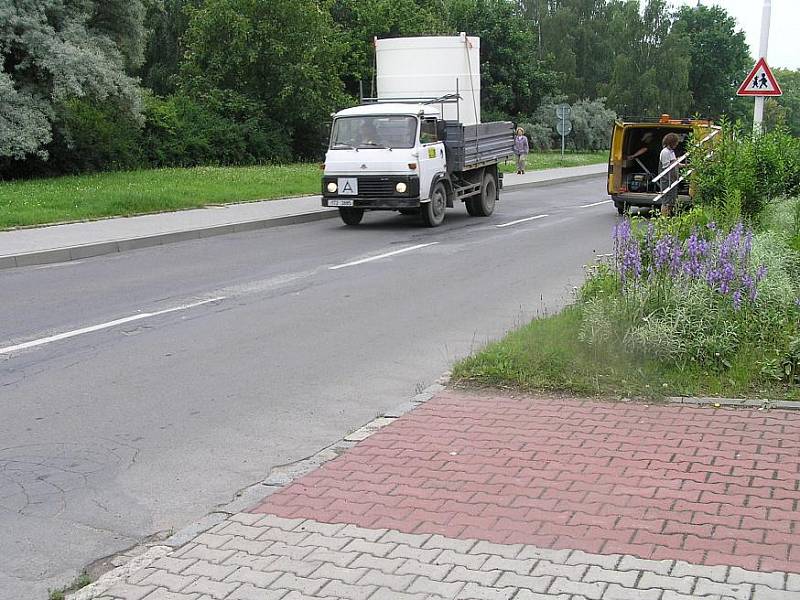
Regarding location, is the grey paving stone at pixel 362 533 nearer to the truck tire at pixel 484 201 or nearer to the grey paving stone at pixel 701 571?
the grey paving stone at pixel 701 571

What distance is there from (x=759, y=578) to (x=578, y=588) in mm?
734

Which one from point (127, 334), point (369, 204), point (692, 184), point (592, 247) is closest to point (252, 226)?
point (369, 204)

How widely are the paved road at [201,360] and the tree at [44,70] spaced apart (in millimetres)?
12715

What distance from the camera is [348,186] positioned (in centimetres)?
1908

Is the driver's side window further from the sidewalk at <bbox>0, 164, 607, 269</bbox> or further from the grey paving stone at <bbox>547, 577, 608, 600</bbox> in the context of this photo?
the grey paving stone at <bbox>547, 577, 608, 600</bbox>

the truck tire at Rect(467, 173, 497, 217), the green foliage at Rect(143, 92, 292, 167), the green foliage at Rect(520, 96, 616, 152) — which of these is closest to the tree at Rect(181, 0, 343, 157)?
the green foliage at Rect(143, 92, 292, 167)

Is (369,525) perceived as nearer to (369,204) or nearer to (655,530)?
(655,530)

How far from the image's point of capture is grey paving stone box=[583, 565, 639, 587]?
13.1ft

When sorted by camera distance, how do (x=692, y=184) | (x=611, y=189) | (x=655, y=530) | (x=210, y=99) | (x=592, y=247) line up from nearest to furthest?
1. (x=655, y=530)
2. (x=692, y=184)
3. (x=592, y=247)
4. (x=611, y=189)
5. (x=210, y=99)

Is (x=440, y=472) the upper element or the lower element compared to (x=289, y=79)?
lower

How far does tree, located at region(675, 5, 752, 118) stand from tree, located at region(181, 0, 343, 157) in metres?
55.1

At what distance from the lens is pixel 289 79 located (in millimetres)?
42344

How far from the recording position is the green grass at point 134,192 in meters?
19.9

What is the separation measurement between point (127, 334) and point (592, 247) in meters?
8.86
